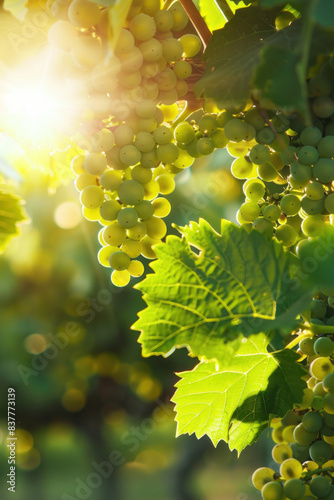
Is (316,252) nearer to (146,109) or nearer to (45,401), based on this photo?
(146,109)

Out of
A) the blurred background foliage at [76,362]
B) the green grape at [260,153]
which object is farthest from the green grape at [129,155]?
the blurred background foliage at [76,362]

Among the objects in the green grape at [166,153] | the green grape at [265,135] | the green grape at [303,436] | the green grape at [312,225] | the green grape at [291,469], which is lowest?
the green grape at [291,469]

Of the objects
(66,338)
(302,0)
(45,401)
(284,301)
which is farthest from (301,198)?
(45,401)

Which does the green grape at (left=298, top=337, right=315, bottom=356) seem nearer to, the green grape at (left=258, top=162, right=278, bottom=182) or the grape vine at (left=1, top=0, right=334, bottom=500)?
the grape vine at (left=1, top=0, right=334, bottom=500)

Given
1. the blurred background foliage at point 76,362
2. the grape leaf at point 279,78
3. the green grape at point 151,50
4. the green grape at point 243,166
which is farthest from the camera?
the blurred background foliage at point 76,362

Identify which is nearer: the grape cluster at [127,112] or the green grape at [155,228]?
the grape cluster at [127,112]

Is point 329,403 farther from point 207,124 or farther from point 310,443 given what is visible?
point 207,124

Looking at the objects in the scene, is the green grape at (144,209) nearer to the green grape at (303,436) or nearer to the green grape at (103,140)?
the green grape at (103,140)
